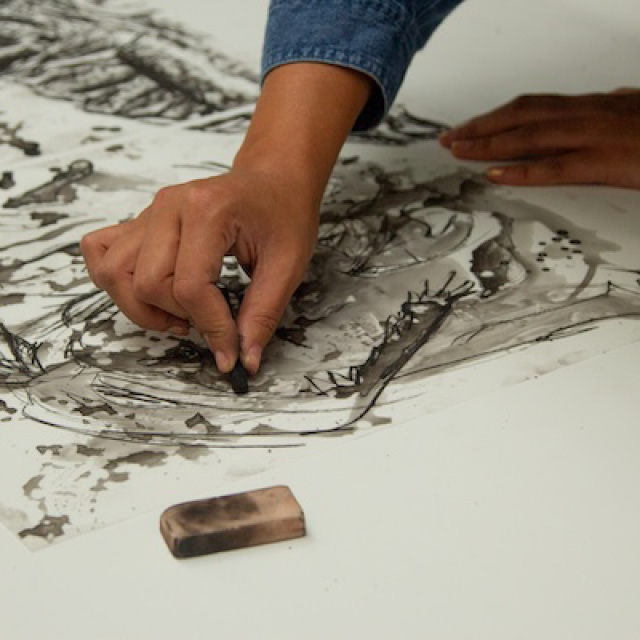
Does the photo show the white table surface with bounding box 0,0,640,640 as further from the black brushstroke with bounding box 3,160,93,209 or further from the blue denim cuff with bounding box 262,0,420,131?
the black brushstroke with bounding box 3,160,93,209

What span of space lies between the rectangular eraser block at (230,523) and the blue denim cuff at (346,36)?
49 centimetres

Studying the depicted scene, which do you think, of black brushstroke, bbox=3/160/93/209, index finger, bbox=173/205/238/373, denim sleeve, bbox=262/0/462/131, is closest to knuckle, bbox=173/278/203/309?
index finger, bbox=173/205/238/373

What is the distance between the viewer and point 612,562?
784 millimetres

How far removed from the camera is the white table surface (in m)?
0.73

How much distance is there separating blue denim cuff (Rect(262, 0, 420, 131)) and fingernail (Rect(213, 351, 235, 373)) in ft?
1.09

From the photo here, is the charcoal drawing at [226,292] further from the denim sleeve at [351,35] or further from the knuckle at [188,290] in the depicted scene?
the denim sleeve at [351,35]

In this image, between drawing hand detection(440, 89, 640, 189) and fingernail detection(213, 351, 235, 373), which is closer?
fingernail detection(213, 351, 235, 373)

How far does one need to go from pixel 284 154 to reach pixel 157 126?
465 mm

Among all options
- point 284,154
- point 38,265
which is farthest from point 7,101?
point 284,154

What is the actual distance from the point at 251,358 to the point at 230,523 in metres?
0.20

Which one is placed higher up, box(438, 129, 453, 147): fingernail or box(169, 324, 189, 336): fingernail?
box(438, 129, 453, 147): fingernail

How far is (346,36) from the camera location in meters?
1.11

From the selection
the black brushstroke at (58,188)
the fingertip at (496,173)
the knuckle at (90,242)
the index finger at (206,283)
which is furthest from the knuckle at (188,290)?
the fingertip at (496,173)

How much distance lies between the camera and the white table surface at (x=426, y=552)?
0.73m
